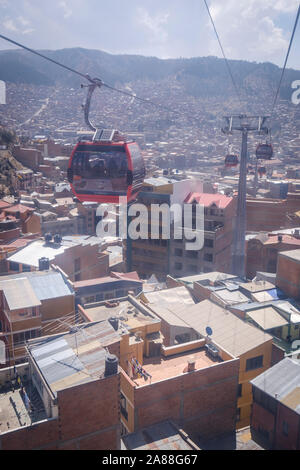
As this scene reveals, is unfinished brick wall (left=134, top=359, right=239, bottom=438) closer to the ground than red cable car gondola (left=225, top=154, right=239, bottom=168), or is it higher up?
closer to the ground

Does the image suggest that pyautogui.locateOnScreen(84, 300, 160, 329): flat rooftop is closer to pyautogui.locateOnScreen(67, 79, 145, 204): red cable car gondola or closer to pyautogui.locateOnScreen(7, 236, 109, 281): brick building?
pyautogui.locateOnScreen(67, 79, 145, 204): red cable car gondola

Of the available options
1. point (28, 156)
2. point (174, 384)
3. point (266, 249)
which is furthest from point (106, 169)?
point (28, 156)

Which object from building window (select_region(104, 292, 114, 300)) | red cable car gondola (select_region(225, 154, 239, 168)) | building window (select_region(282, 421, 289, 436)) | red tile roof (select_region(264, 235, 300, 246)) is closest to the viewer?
building window (select_region(282, 421, 289, 436))

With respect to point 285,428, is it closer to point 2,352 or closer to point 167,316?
point 167,316

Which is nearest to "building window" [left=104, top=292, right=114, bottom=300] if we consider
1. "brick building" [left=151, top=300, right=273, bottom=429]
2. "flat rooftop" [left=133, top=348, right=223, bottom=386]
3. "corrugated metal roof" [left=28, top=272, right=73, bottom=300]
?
"corrugated metal roof" [left=28, top=272, right=73, bottom=300]

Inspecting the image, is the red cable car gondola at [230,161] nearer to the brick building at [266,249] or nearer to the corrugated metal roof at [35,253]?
the brick building at [266,249]

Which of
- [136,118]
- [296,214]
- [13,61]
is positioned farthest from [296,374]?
Answer: [13,61]

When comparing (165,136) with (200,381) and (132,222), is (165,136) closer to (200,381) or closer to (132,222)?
(132,222)
